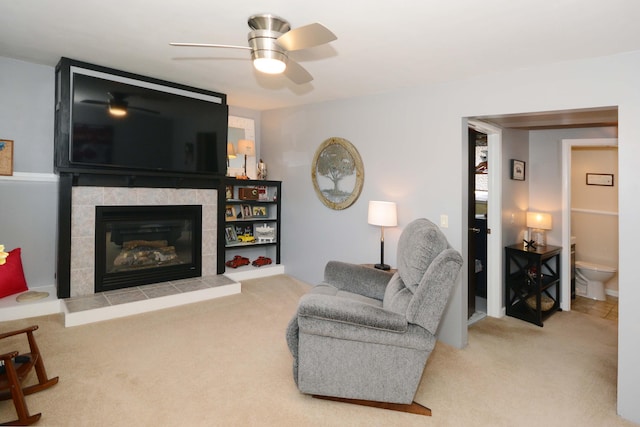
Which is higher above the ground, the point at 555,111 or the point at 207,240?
the point at 555,111

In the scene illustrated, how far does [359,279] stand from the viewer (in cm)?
300

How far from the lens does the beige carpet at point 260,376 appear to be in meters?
2.09

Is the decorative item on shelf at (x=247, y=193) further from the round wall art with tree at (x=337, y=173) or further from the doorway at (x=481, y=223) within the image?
the doorway at (x=481, y=223)

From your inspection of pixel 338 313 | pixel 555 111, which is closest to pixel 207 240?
pixel 338 313

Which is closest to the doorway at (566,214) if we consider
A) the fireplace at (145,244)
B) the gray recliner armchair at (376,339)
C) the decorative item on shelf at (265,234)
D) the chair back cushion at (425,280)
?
the chair back cushion at (425,280)

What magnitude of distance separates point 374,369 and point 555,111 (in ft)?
7.76

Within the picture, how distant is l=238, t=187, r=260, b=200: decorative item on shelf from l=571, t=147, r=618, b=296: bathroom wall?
4.57 meters

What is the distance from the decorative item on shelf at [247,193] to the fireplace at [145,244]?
2.43ft

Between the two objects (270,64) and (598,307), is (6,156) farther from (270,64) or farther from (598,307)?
(598,307)

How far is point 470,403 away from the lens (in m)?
2.26

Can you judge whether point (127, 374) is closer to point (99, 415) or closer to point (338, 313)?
point (99, 415)

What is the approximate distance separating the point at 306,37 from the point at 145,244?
133 inches

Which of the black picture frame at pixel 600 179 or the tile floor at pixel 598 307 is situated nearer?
the tile floor at pixel 598 307

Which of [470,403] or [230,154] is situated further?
[230,154]
